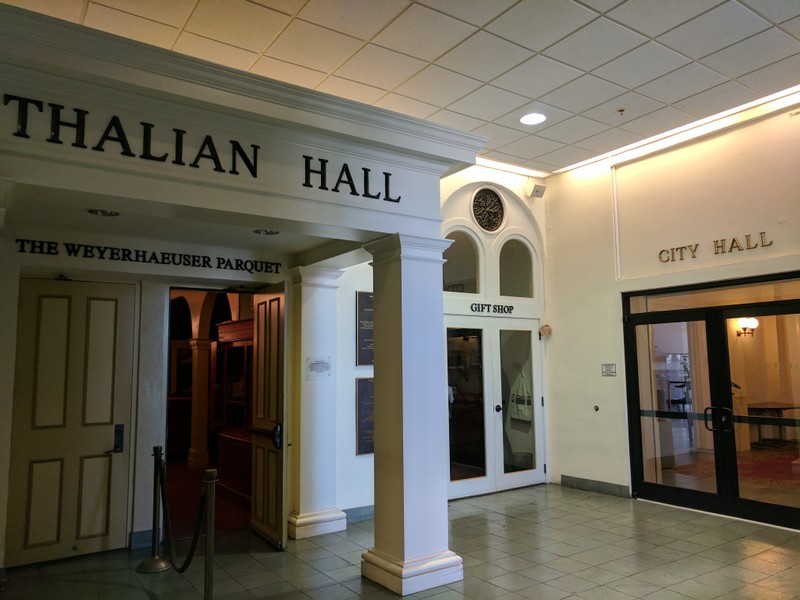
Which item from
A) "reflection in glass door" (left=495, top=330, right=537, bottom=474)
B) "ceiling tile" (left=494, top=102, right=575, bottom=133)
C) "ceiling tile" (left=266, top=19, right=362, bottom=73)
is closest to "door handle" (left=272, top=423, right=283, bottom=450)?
"ceiling tile" (left=266, top=19, right=362, bottom=73)

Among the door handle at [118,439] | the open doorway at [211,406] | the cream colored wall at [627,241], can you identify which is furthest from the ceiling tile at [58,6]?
the cream colored wall at [627,241]

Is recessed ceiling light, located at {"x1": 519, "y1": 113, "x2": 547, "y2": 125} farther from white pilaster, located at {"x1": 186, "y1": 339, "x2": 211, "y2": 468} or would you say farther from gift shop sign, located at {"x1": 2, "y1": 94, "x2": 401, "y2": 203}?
white pilaster, located at {"x1": 186, "y1": 339, "x2": 211, "y2": 468}

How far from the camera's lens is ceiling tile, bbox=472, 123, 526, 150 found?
5938 mm

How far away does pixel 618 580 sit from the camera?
165 inches

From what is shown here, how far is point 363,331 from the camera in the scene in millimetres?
6051

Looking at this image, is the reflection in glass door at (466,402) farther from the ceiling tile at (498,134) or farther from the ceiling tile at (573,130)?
the ceiling tile at (573,130)

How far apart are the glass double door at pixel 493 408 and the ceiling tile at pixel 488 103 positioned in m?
2.46

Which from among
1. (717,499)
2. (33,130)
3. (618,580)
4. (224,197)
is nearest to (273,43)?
(224,197)

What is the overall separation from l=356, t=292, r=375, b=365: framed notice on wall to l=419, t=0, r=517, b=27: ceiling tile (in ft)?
9.75

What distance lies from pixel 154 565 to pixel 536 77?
16.3ft

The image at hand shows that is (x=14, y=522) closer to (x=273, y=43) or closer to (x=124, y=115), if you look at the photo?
(x=124, y=115)

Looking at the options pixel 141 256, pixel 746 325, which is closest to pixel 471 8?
pixel 141 256

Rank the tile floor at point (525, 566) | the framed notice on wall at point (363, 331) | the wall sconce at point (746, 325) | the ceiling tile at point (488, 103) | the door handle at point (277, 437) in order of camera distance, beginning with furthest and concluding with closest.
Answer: the framed notice on wall at point (363, 331) < the wall sconce at point (746, 325) < the ceiling tile at point (488, 103) < the door handle at point (277, 437) < the tile floor at point (525, 566)

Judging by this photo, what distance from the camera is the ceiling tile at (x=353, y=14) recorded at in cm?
380
